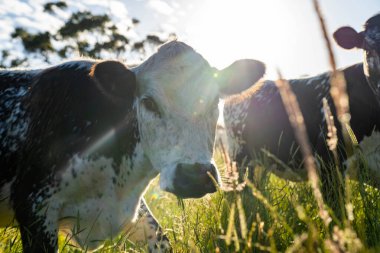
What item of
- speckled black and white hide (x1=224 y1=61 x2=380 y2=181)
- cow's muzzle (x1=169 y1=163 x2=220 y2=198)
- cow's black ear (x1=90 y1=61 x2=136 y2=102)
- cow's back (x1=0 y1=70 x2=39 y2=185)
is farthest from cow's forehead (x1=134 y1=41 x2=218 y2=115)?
cow's back (x1=0 y1=70 x2=39 y2=185)

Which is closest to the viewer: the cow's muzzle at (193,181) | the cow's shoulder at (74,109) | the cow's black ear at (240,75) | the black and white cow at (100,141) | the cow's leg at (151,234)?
the cow's muzzle at (193,181)

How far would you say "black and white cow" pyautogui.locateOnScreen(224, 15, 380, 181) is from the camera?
4629 mm

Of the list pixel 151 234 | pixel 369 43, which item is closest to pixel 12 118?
pixel 151 234

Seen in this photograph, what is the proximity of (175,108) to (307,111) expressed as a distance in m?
2.90

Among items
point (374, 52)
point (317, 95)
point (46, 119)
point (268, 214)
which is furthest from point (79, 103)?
point (317, 95)

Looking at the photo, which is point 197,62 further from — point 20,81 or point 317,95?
point 317,95

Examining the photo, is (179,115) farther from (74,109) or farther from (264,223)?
(264,223)

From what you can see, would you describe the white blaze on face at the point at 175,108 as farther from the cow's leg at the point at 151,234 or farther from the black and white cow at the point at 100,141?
the cow's leg at the point at 151,234

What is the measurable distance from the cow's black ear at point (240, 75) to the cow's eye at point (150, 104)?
75 centimetres

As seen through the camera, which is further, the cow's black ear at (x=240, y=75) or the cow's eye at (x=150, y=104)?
the cow's black ear at (x=240, y=75)

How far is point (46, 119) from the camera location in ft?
10.5

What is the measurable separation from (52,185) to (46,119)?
546 millimetres

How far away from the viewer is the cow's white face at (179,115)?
2736 mm

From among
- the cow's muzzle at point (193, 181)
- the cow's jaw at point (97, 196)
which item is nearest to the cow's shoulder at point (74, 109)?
the cow's jaw at point (97, 196)
